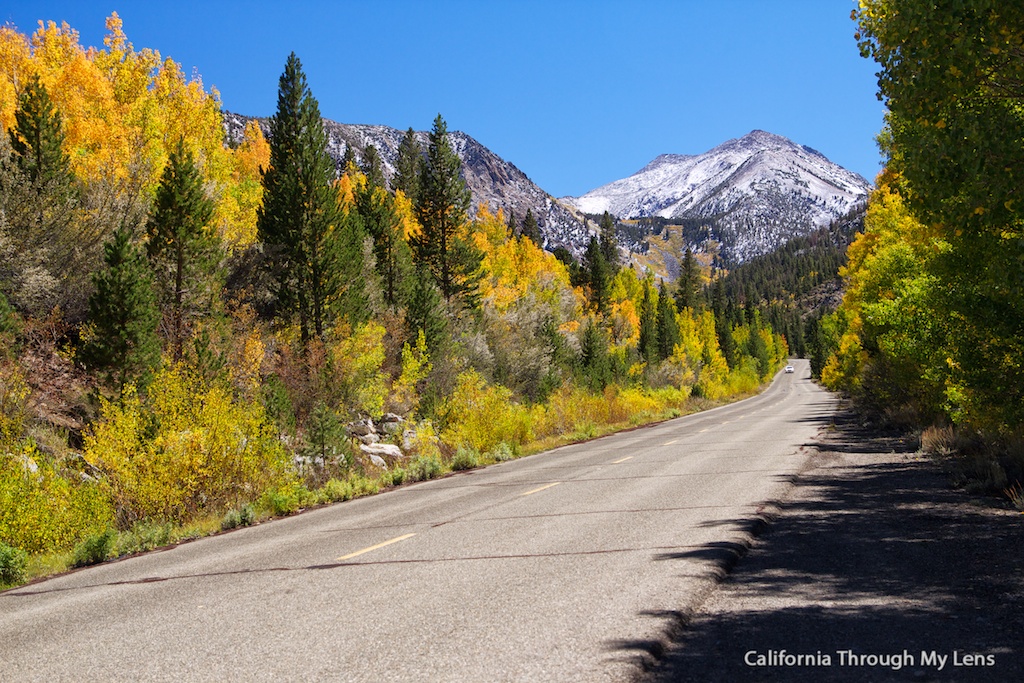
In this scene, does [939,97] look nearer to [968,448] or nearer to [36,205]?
[968,448]

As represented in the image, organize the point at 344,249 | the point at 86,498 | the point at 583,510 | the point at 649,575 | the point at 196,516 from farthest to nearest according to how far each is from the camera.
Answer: the point at 344,249 → the point at 196,516 → the point at 86,498 → the point at 583,510 → the point at 649,575

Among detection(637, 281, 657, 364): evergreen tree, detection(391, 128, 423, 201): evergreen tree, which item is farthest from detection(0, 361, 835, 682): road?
detection(391, 128, 423, 201): evergreen tree

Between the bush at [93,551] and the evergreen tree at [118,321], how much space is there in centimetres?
1370

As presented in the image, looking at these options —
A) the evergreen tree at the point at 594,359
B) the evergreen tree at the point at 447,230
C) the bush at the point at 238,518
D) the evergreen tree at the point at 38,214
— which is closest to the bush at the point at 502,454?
the bush at the point at 238,518

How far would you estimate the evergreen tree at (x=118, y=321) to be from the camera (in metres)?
22.0

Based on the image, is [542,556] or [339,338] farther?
[339,338]

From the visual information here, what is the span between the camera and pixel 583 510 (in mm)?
10023

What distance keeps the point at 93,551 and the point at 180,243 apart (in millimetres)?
20540

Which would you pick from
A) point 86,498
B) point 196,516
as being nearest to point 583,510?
point 196,516

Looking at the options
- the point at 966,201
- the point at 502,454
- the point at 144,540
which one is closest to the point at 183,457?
the point at 144,540

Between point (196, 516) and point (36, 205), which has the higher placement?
point (36, 205)

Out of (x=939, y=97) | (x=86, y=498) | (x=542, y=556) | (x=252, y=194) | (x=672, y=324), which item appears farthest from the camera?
(x=672, y=324)

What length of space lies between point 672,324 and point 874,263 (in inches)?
2164

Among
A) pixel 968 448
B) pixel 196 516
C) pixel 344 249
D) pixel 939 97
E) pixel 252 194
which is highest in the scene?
pixel 252 194
